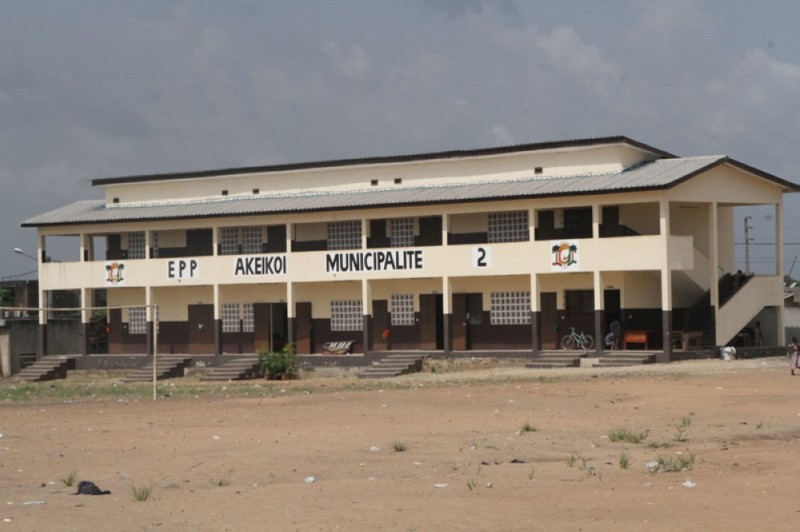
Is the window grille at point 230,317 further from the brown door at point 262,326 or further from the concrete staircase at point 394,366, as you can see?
the concrete staircase at point 394,366

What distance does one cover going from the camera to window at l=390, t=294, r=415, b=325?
154 feet

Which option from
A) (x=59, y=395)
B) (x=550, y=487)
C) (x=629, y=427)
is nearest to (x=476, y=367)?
(x=59, y=395)

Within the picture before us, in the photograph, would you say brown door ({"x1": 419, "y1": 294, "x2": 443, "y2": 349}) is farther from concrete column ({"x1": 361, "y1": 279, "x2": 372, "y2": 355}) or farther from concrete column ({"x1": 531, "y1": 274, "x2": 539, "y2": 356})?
concrete column ({"x1": 531, "y1": 274, "x2": 539, "y2": 356})

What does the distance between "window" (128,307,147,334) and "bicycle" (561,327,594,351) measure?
17735 millimetres

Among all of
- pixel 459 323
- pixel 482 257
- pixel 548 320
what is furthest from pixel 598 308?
pixel 459 323

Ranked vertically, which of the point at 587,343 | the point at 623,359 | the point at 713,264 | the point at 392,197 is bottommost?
the point at 623,359

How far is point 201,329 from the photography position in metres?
51.2

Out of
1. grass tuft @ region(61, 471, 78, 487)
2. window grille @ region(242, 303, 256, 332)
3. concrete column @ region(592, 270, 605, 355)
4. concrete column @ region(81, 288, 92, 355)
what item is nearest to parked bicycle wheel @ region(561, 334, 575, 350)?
concrete column @ region(592, 270, 605, 355)

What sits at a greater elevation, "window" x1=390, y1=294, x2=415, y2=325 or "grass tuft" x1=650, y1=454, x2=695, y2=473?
"window" x1=390, y1=294, x2=415, y2=325

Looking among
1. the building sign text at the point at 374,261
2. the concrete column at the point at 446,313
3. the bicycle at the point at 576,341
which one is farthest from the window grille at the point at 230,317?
the bicycle at the point at 576,341

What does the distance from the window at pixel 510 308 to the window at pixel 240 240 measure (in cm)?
975

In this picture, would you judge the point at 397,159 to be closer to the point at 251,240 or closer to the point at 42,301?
the point at 251,240

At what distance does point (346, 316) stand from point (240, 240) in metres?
5.26

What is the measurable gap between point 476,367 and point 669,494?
26.8m
